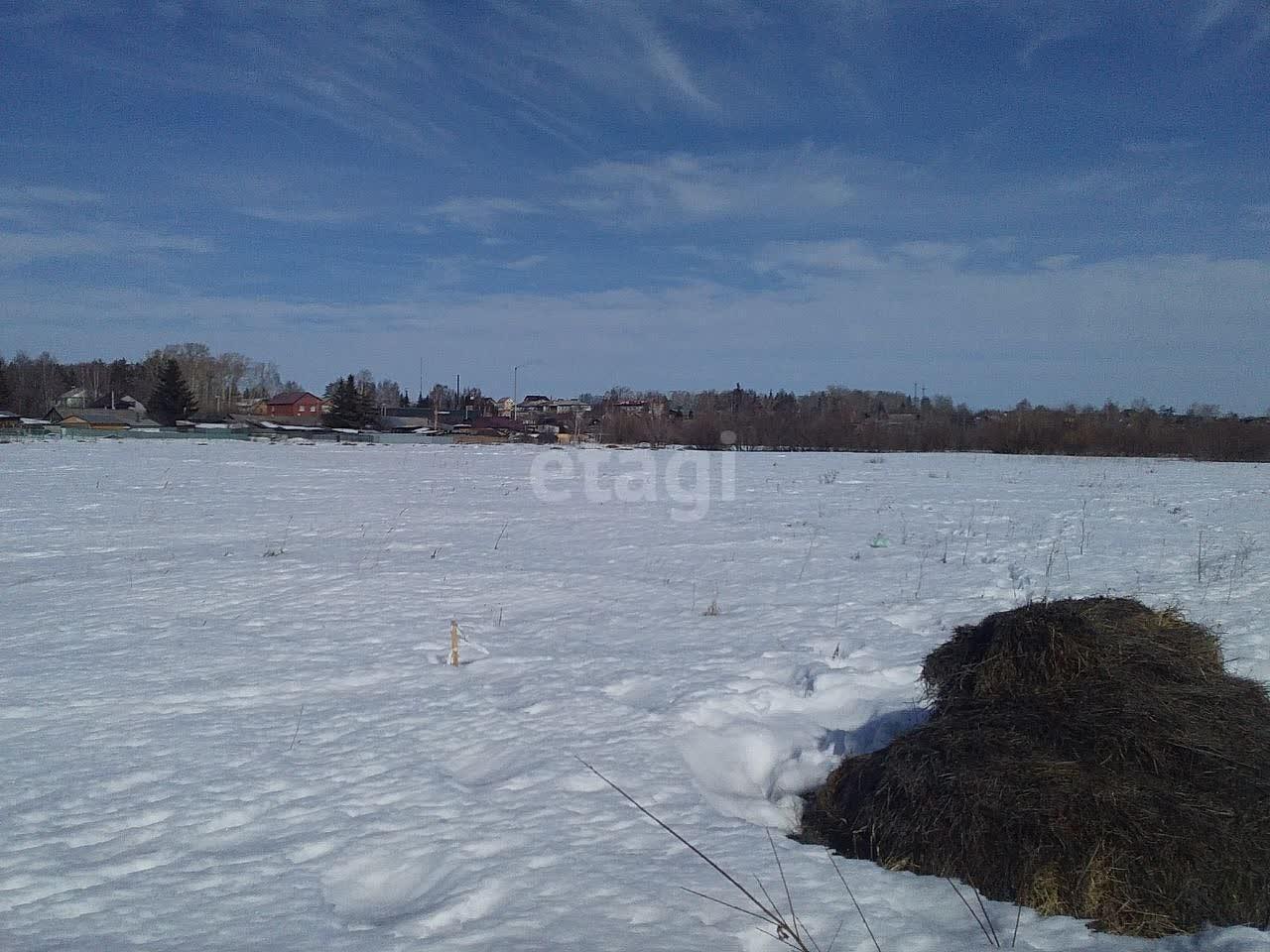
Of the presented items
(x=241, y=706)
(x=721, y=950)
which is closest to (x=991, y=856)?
(x=721, y=950)

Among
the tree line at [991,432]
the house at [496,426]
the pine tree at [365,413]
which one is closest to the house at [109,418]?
the pine tree at [365,413]

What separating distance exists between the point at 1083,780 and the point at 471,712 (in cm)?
353

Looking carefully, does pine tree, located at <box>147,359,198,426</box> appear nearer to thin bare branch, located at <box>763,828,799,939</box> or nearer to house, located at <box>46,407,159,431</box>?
house, located at <box>46,407,159,431</box>

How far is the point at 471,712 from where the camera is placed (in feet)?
17.5

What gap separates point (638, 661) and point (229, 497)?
47.0 feet

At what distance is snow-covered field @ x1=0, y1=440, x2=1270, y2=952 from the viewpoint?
10.5 ft

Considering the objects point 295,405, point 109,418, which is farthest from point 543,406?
point 109,418

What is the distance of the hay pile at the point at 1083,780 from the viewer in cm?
320

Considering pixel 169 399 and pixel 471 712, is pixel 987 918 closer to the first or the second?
pixel 471 712

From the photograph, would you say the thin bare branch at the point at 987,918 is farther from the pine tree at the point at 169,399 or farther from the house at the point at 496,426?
the pine tree at the point at 169,399

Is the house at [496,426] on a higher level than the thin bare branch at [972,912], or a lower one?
higher

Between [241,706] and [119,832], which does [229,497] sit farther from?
[119,832]

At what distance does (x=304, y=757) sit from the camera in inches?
180

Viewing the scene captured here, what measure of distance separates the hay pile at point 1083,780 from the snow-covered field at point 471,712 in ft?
0.61
